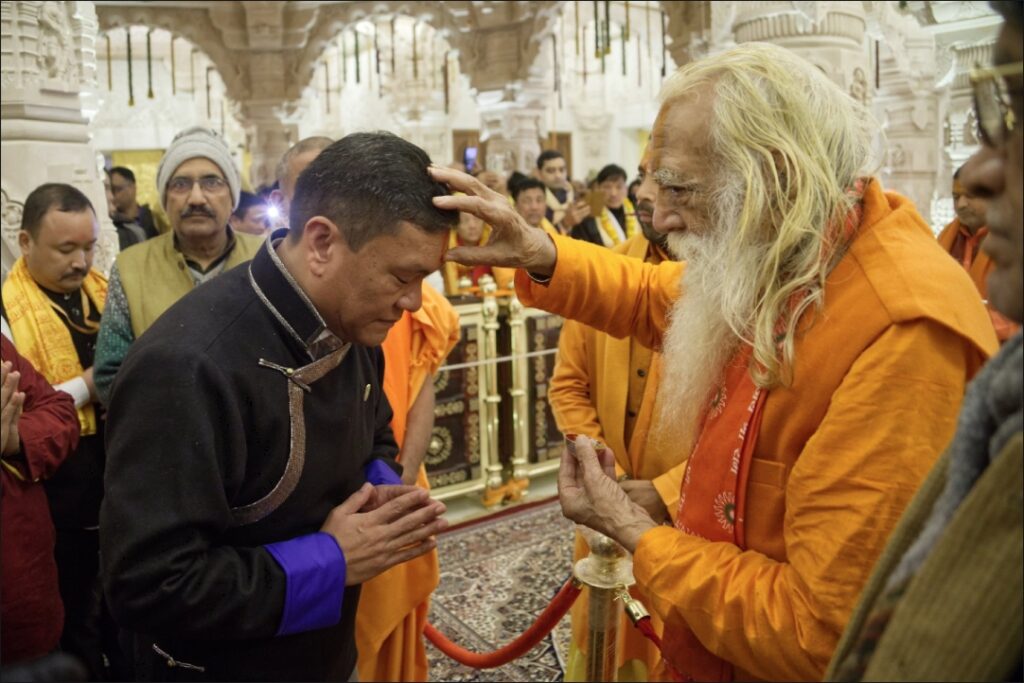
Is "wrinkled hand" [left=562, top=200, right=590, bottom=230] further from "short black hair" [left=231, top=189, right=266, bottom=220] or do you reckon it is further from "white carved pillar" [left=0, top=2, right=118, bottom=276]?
"white carved pillar" [left=0, top=2, right=118, bottom=276]

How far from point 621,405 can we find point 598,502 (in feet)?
3.67

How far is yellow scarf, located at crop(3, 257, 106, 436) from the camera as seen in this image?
260 centimetres

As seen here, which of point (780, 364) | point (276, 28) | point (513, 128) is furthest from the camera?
point (276, 28)

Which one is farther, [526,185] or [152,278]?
[526,185]

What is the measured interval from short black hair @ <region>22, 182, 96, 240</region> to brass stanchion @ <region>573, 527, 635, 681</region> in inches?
76.1

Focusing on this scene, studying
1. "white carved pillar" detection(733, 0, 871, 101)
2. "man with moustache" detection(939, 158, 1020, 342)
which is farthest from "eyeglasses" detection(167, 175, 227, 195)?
"white carved pillar" detection(733, 0, 871, 101)

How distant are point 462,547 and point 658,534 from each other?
3118 mm

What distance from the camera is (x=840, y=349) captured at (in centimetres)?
121

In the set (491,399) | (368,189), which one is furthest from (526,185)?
(368,189)

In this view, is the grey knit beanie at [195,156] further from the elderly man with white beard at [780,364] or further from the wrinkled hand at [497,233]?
the elderly man with white beard at [780,364]

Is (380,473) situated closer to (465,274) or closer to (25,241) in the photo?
(25,241)

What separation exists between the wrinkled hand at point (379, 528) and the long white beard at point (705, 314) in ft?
1.58

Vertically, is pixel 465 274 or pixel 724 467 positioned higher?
pixel 465 274

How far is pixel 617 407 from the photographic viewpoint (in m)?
2.53
